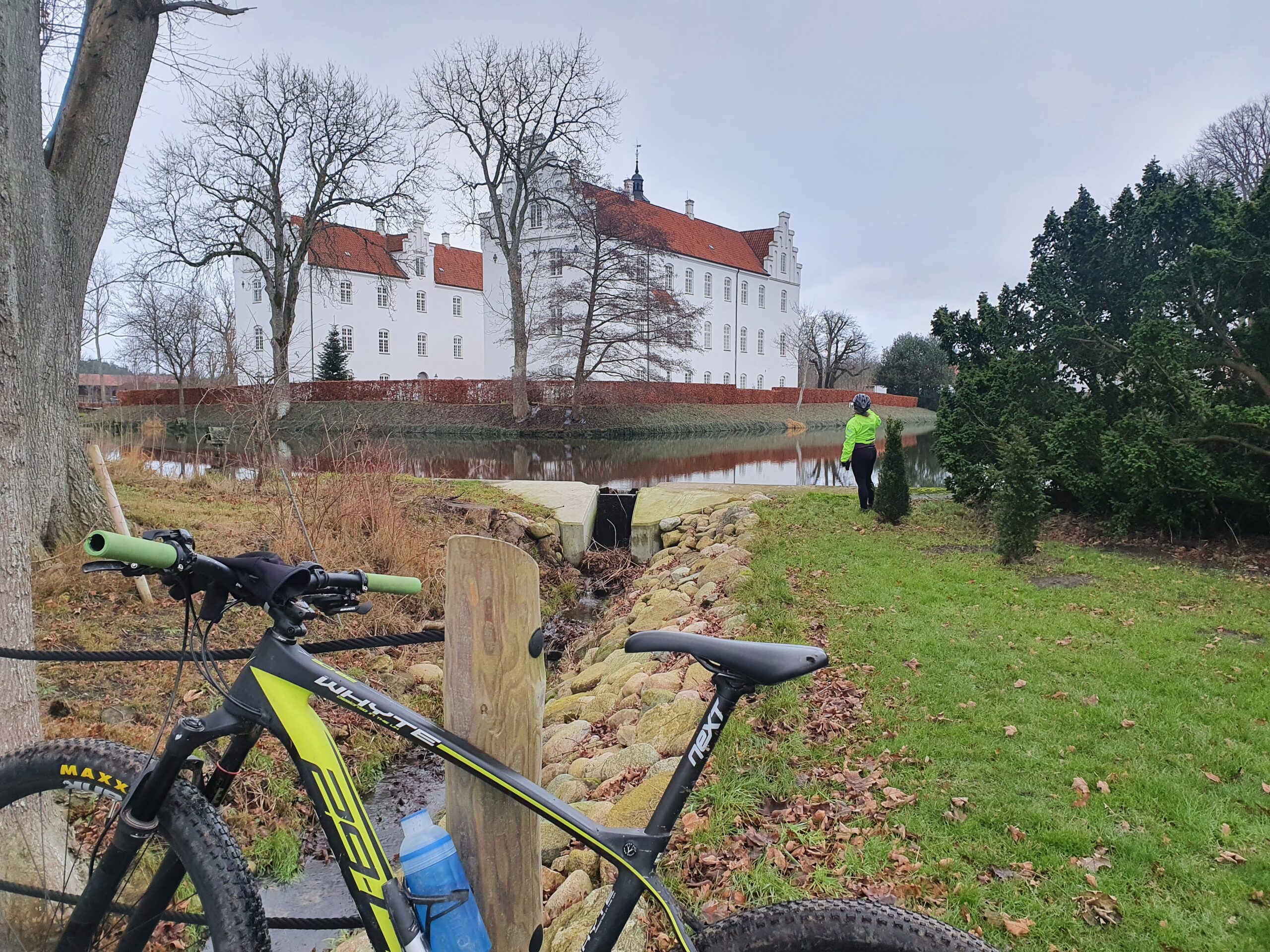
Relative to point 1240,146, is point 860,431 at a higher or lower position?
lower

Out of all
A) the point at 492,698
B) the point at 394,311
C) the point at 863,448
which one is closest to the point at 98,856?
the point at 492,698

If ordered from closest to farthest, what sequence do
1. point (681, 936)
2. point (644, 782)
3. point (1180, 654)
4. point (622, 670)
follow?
1. point (681, 936)
2. point (644, 782)
3. point (1180, 654)
4. point (622, 670)

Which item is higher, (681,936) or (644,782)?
(681,936)

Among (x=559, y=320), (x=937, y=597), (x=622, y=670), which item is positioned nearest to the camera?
(x=622, y=670)

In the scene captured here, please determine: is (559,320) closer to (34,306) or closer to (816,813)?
(34,306)

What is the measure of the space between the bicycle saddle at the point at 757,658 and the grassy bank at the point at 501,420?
35.4 meters

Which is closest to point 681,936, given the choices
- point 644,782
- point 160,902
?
point 160,902

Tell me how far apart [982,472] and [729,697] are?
1049 cm

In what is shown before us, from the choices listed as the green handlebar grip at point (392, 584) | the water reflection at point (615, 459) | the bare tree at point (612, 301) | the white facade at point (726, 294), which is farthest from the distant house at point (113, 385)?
the green handlebar grip at point (392, 584)

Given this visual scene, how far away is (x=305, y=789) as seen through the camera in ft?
6.00

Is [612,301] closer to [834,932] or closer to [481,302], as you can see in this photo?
[481,302]

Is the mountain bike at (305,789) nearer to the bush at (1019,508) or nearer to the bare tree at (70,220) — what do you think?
the bare tree at (70,220)

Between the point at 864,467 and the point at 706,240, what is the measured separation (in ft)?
184

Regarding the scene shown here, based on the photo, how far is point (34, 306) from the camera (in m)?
5.95
